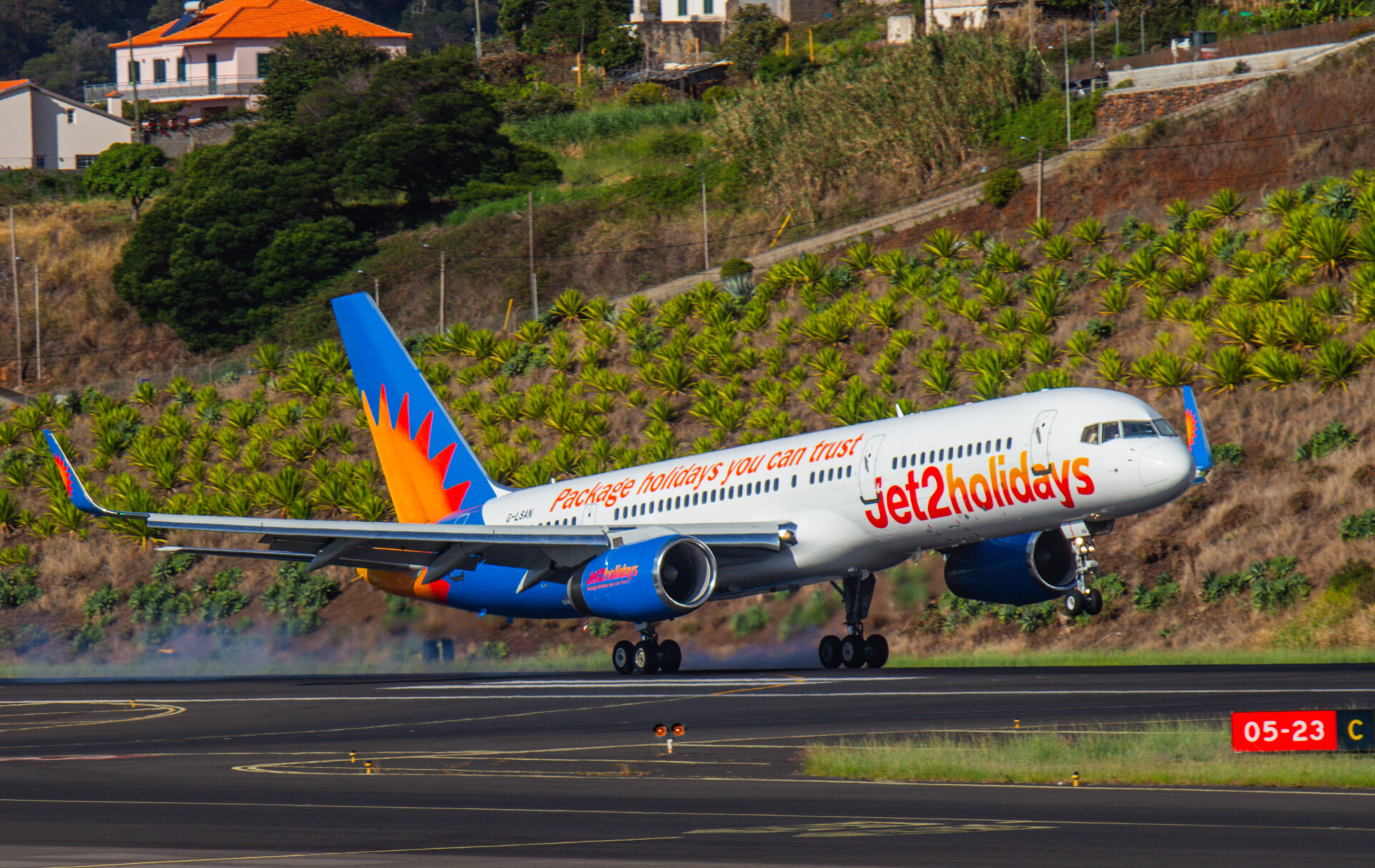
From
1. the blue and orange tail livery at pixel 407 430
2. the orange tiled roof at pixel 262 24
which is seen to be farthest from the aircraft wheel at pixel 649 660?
the orange tiled roof at pixel 262 24

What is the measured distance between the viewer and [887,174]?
7600cm

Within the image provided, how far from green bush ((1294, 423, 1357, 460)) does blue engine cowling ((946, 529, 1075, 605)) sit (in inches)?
581

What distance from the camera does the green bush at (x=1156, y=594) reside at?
40.6 meters

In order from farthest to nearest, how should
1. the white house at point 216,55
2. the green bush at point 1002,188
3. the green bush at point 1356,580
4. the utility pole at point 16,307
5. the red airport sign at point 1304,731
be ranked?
the white house at point 216,55, the utility pole at point 16,307, the green bush at point 1002,188, the green bush at point 1356,580, the red airport sign at point 1304,731

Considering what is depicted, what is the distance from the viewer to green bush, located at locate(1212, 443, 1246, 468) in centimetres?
4425

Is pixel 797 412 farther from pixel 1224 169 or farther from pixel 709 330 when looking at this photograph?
pixel 1224 169

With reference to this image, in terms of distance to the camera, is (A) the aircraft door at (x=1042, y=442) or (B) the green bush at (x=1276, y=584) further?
(B) the green bush at (x=1276, y=584)

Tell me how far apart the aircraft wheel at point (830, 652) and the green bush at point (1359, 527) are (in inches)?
549

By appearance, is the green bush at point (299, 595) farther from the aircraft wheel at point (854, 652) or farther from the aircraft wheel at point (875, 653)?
the aircraft wheel at point (875, 653)

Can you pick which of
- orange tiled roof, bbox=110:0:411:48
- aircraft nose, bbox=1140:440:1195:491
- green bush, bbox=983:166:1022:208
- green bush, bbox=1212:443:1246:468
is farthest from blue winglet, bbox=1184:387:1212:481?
orange tiled roof, bbox=110:0:411:48

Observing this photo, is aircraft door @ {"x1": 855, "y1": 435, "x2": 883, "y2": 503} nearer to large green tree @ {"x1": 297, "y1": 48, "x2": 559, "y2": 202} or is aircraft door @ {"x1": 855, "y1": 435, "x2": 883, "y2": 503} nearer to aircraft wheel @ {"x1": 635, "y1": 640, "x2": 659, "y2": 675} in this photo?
aircraft wheel @ {"x1": 635, "y1": 640, "x2": 659, "y2": 675}

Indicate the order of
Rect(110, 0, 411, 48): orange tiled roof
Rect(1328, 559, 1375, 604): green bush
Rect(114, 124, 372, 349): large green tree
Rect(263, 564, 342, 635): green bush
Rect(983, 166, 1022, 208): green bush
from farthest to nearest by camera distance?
Rect(110, 0, 411, 48): orange tiled roof, Rect(114, 124, 372, 349): large green tree, Rect(983, 166, 1022, 208): green bush, Rect(263, 564, 342, 635): green bush, Rect(1328, 559, 1375, 604): green bush

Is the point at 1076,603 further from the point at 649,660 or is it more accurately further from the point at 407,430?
the point at 407,430

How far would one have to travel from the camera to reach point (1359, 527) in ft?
128
